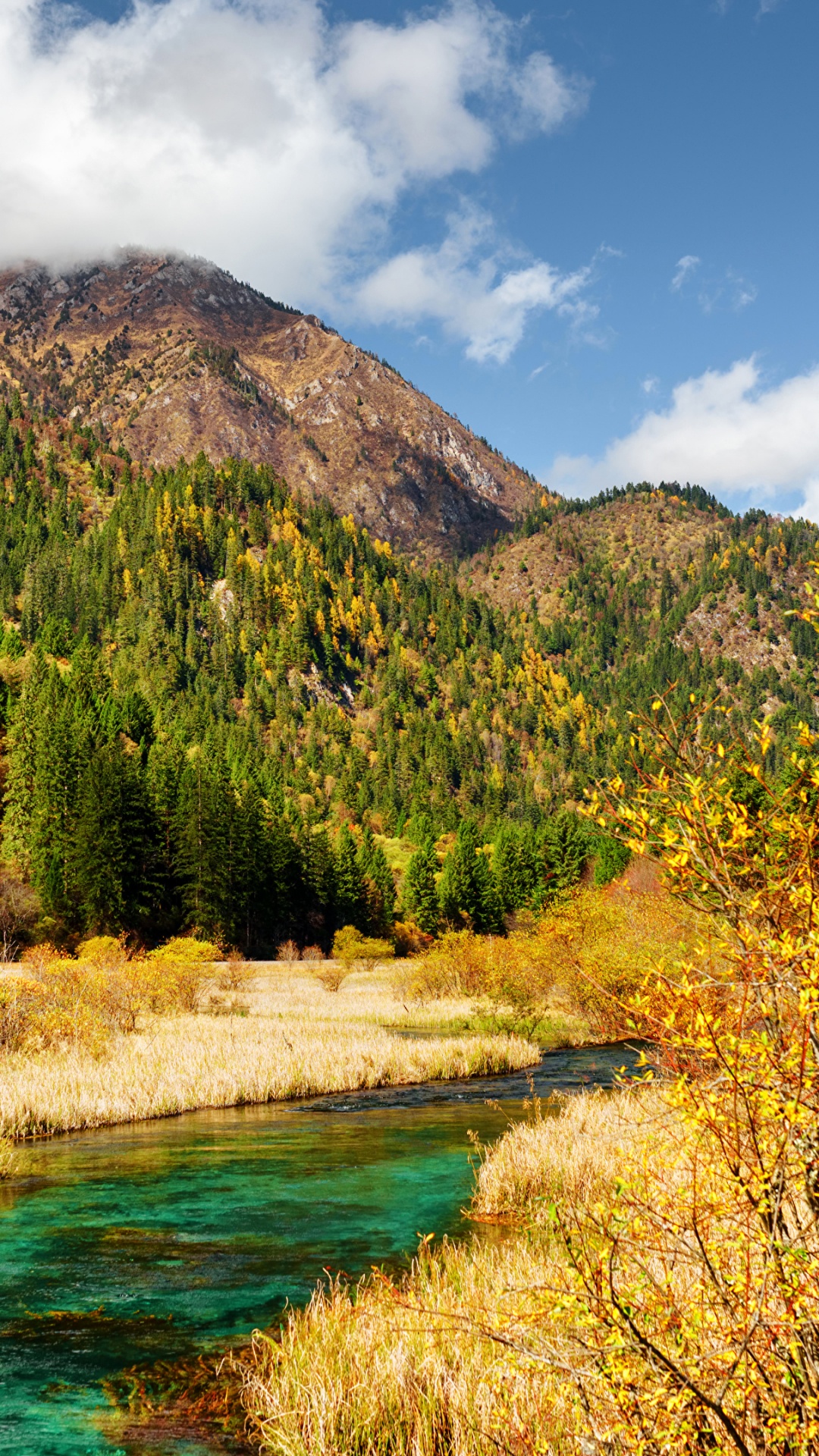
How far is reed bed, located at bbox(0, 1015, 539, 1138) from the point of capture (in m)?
24.5

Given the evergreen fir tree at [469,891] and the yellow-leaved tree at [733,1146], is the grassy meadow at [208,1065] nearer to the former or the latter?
the yellow-leaved tree at [733,1146]

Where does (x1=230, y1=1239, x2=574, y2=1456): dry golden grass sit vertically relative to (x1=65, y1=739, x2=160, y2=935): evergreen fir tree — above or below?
below

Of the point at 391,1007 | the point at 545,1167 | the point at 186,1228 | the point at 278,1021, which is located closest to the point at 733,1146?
the point at 545,1167

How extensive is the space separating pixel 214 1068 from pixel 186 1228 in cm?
1241

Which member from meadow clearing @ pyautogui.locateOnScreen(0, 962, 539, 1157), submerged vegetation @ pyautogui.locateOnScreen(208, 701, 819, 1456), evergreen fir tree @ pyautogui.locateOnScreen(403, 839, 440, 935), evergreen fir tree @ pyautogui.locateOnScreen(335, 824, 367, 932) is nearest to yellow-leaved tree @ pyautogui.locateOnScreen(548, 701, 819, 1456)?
submerged vegetation @ pyautogui.locateOnScreen(208, 701, 819, 1456)

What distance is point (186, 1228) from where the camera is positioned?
16312mm

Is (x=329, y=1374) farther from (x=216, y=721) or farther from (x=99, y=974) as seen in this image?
(x=216, y=721)

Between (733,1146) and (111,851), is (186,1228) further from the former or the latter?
(111,851)

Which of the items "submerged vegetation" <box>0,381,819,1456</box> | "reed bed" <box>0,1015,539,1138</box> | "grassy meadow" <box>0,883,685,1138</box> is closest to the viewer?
"submerged vegetation" <box>0,381,819,1456</box>

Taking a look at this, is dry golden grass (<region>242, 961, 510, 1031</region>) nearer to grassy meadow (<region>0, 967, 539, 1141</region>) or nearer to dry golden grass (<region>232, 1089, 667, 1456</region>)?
grassy meadow (<region>0, 967, 539, 1141</region>)

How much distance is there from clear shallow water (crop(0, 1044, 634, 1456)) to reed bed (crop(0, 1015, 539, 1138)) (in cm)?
79

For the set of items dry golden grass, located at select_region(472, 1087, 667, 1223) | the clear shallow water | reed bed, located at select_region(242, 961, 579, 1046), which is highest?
dry golden grass, located at select_region(472, 1087, 667, 1223)

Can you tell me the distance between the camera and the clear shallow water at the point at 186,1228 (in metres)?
11.1

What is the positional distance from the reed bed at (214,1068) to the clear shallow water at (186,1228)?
788 mm
